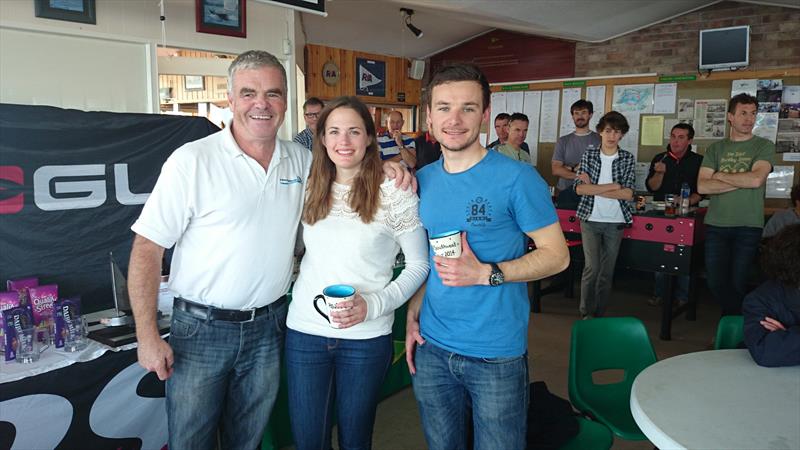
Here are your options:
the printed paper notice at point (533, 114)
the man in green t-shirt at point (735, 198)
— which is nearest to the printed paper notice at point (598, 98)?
the printed paper notice at point (533, 114)

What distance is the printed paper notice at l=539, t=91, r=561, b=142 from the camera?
788cm

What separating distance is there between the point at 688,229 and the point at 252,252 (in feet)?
11.9

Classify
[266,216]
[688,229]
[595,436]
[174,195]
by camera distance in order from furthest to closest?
[688,229]
[595,436]
[266,216]
[174,195]

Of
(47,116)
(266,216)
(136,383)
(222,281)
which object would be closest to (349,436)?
(222,281)

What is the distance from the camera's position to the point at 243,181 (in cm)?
169

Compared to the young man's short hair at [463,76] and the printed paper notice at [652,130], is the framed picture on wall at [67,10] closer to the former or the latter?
the young man's short hair at [463,76]

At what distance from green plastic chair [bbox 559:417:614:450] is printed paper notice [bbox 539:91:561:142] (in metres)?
6.38

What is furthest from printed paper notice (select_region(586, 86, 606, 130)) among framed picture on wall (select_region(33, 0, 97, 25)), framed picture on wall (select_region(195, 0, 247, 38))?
framed picture on wall (select_region(33, 0, 97, 25))

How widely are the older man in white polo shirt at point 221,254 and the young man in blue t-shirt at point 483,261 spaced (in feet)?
0.78

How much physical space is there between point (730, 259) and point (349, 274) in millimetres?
3423

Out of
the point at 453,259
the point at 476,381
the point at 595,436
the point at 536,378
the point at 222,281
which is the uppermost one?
the point at 453,259

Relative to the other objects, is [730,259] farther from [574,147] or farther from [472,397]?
[472,397]

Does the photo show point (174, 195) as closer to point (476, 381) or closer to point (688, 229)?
point (476, 381)

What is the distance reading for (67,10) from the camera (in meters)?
3.88
